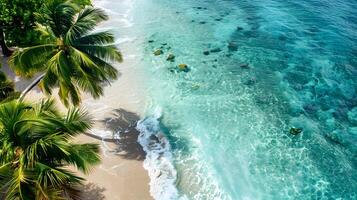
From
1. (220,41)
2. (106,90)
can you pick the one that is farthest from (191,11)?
(106,90)

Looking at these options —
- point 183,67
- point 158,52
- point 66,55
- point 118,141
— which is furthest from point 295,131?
point 66,55

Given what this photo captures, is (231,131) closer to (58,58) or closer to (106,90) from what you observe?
(106,90)

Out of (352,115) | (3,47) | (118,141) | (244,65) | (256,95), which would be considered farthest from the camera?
(244,65)

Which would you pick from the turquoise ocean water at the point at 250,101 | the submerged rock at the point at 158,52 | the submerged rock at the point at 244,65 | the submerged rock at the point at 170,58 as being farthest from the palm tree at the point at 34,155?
the submerged rock at the point at 244,65

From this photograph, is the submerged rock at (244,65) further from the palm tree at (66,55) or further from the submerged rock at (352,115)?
the palm tree at (66,55)

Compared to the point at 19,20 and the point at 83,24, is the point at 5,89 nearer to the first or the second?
the point at 83,24

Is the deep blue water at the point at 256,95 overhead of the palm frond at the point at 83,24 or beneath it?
beneath

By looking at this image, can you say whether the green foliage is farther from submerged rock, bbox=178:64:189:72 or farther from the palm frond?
submerged rock, bbox=178:64:189:72
